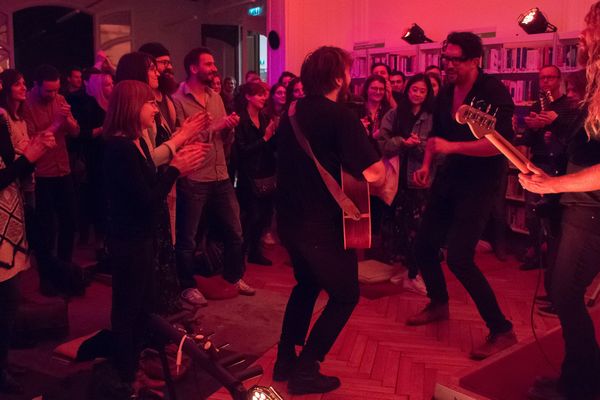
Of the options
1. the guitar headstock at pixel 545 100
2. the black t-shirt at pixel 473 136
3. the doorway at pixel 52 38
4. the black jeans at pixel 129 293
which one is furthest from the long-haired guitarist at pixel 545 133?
the doorway at pixel 52 38

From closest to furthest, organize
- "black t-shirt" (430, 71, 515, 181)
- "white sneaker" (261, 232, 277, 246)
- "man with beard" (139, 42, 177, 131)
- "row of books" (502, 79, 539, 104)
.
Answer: "black t-shirt" (430, 71, 515, 181) → "man with beard" (139, 42, 177, 131) → "white sneaker" (261, 232, 277, 246) → "row of books" (502, 79, 539, 104)

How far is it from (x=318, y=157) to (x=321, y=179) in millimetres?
92

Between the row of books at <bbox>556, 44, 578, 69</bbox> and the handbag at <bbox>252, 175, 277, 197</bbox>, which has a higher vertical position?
A: the row of books at <bbox>556, 44, 578, 69</bbox>

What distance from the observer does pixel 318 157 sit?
258cm

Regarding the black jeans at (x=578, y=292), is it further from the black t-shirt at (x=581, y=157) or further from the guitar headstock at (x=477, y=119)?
the guitar headstock at (x=477, y=119)

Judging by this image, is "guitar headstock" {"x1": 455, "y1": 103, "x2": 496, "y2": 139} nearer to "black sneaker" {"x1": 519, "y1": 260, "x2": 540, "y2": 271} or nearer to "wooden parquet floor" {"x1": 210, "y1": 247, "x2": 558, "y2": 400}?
"wooden parquet floor" {"x1": 210, "y1": 247, "x2": 558, "y2": 400}

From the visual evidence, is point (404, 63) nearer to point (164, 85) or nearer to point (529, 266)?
point (529, 266)

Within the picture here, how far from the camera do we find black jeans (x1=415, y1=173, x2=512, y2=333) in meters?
3.14

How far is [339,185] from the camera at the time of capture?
8.46 feet

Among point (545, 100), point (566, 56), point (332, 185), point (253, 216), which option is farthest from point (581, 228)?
point (566, 56)

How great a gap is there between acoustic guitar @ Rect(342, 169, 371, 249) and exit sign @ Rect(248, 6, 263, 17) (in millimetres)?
11446

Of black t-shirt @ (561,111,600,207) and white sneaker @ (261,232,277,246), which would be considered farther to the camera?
white sneaker @ (261,232,277,246)

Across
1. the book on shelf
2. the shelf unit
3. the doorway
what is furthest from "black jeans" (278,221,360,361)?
the doorway

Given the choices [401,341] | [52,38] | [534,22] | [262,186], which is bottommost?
[401,341]
